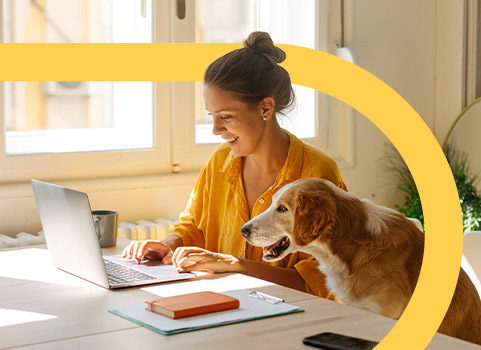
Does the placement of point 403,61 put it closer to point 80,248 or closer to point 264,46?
point 264,46

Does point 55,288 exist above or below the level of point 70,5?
below

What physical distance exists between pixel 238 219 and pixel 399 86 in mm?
1830

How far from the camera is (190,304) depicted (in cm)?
140

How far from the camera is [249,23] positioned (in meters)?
3.24

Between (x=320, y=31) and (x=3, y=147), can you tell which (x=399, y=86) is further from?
(x=3, y=147)

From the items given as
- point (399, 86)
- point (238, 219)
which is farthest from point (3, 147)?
point (399, 86)

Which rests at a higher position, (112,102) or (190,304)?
(112,102)

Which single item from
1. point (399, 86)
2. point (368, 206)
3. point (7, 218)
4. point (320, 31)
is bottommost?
point (7, 218)

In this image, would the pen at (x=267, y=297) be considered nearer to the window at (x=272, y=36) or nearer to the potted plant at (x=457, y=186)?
the window at (x=272, y=36)

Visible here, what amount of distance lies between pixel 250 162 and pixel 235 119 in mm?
195

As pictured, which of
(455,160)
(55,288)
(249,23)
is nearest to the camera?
(55,288)

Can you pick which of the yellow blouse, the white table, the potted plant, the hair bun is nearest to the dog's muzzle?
the white table

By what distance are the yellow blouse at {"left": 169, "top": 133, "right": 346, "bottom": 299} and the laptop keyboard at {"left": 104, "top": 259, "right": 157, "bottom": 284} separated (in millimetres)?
391

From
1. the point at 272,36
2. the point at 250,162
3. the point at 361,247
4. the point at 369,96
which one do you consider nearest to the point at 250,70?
the point at 250,162
